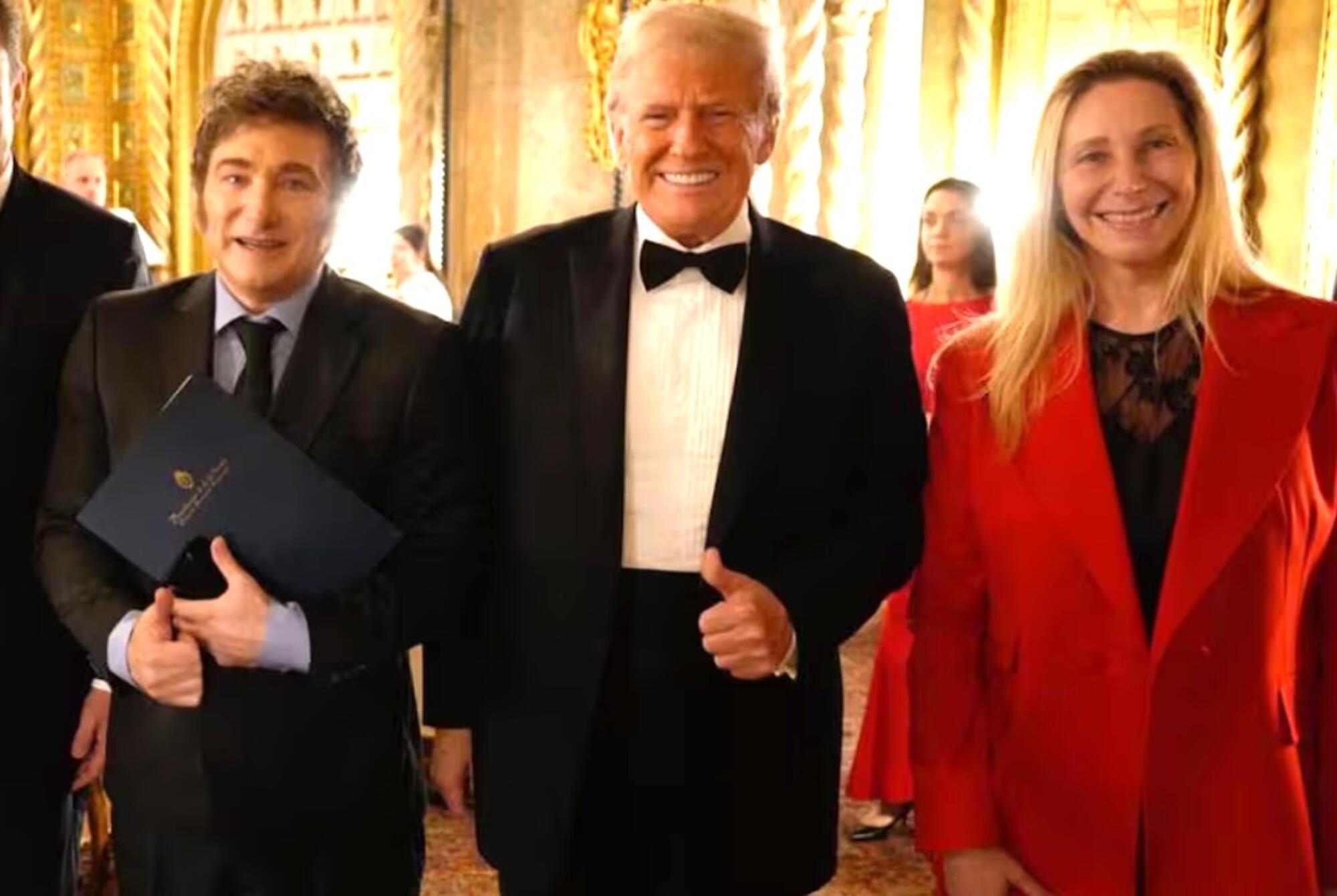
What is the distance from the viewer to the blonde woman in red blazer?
170 cm

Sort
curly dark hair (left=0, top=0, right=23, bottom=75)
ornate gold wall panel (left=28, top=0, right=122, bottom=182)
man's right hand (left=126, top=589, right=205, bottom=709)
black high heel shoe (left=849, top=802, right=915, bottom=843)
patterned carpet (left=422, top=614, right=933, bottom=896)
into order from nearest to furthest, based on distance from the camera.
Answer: man's right hand (left=126, top=589, right=205, bottom=709), curly dark hair (left=0, top=0, right=23, bottom=75), patterned carpet (left=422, top=614, right=933, bottom=896), black high heel shoe (left=849, top=802, right=915, bottom=843), ornate gold wall panel (left=28, top=0, right=122, bottom=182)

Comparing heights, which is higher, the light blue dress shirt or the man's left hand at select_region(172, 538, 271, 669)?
the light blue dress shirt

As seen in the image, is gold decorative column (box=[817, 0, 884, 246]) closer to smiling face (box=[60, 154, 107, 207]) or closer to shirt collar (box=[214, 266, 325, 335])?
smiling face (box=[60, 154, 107, 207])

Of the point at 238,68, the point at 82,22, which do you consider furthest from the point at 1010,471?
the point at 82,22

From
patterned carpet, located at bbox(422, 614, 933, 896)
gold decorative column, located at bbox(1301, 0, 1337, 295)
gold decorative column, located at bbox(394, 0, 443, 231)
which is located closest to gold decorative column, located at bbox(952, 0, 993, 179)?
gold decorative column, located at bbox(1301, 0, 1337, 295)

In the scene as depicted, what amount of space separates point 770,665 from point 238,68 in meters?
1.04

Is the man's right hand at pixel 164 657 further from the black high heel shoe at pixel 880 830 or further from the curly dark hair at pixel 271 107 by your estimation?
the black high heel shoe at pixel 880 830

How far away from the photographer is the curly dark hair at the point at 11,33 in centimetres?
199

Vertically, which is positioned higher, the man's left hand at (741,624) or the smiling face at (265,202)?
the smiling face at (265,202)

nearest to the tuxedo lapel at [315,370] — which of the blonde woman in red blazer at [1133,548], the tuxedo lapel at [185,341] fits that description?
the tuxedo lapel at [185,341]

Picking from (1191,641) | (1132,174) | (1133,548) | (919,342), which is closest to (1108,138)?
(1132,174)

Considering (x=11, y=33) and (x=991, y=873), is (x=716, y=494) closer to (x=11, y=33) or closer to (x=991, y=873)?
(x=991, y=873)

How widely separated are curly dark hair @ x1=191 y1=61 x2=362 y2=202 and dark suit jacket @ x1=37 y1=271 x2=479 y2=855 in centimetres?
17

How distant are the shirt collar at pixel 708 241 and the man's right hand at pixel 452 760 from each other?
0.76m
